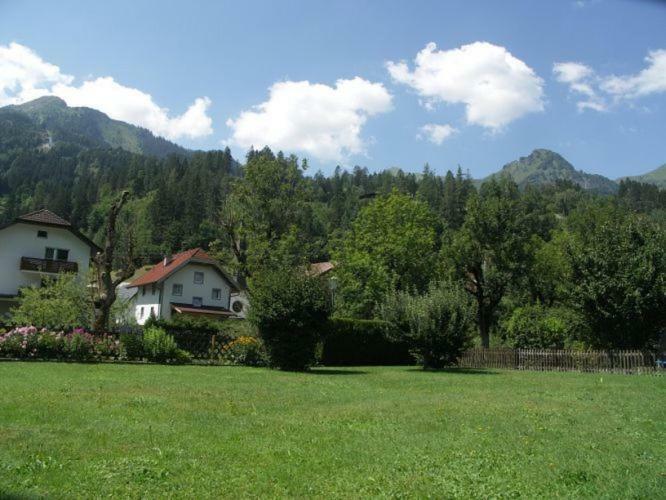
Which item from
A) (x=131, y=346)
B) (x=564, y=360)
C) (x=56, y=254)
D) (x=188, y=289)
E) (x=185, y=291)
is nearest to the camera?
(x=131, y=346)

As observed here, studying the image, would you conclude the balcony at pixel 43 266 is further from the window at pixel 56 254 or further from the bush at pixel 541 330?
the bush at pixel 541 330

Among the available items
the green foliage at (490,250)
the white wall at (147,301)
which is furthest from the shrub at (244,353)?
the white wall at (147,301)

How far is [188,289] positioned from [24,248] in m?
15.9

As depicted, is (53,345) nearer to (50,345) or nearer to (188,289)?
(50,345)

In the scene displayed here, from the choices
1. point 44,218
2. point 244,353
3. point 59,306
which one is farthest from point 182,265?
point 244,353

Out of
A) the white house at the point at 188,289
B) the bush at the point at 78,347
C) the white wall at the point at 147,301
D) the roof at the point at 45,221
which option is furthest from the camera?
the white wall at the point at 147,301

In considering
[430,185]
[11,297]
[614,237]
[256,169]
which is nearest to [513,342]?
[614,237]

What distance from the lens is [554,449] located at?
771 centimetres

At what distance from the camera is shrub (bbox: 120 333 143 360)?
23.7 metres

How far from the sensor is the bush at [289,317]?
22297mm

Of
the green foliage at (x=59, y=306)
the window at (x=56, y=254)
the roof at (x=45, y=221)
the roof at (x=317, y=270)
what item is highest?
the roof at (x=45, y=221)

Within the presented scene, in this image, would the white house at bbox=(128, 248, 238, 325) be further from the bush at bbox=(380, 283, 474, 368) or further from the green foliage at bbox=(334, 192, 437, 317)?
the bush at bbox=(380, 283, 474, 368)

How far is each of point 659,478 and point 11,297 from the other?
53.5 metres

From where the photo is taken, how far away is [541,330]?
126 ft
